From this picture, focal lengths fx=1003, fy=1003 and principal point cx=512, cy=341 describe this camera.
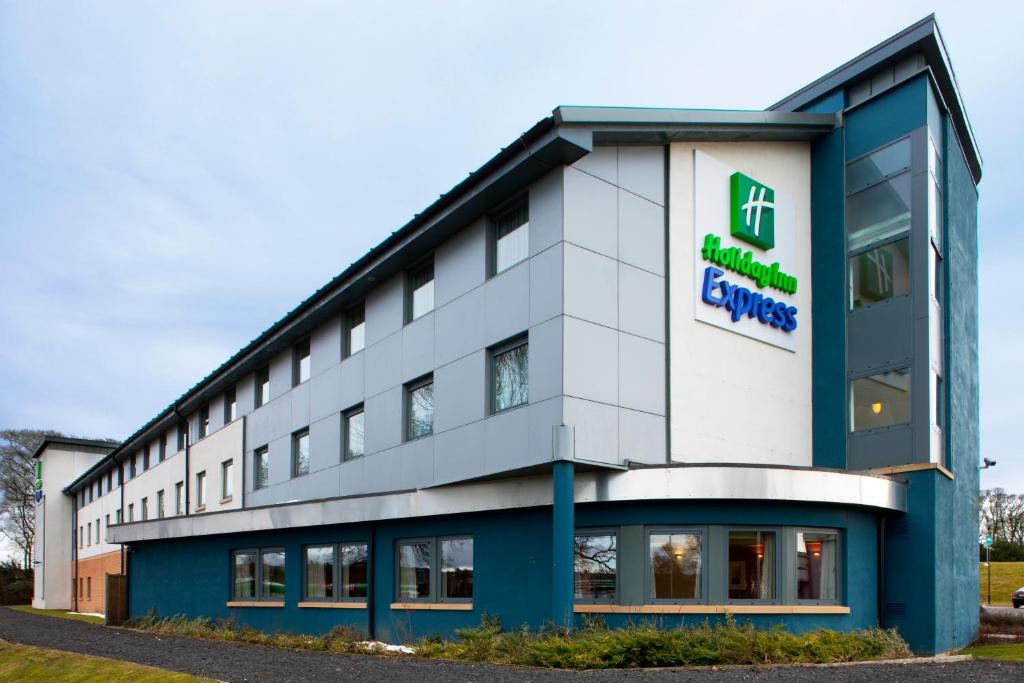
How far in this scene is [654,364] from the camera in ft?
60.0

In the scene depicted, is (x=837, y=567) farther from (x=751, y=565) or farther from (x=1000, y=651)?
(x=1000, y=651)

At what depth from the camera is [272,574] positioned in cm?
2544

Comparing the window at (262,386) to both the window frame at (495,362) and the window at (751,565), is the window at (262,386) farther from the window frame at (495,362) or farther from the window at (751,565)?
the window at (751,565)

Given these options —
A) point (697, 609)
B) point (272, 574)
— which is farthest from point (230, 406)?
point (697, 609)

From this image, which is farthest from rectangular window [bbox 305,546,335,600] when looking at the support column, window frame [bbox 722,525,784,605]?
window frame [bbox 722,525,784,605]

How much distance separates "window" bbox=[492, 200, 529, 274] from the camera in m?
18.7

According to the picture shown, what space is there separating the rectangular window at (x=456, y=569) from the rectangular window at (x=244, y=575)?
27.0 ft

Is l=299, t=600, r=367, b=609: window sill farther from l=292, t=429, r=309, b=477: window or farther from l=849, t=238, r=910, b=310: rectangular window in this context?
l=849, t=238, r=910, b=310: rectangular window

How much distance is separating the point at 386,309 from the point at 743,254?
821 centimetres

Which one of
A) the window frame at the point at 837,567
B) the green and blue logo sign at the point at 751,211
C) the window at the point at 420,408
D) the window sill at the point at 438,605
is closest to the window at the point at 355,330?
the window at the point at 420,408

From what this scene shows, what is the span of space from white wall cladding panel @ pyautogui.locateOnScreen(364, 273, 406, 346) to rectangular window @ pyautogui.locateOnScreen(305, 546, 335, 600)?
507cm

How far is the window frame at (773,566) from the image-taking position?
54.1 feet

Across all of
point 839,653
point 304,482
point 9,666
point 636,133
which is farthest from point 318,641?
point 636,133

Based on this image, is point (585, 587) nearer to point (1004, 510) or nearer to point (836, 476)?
point (836, 476)
